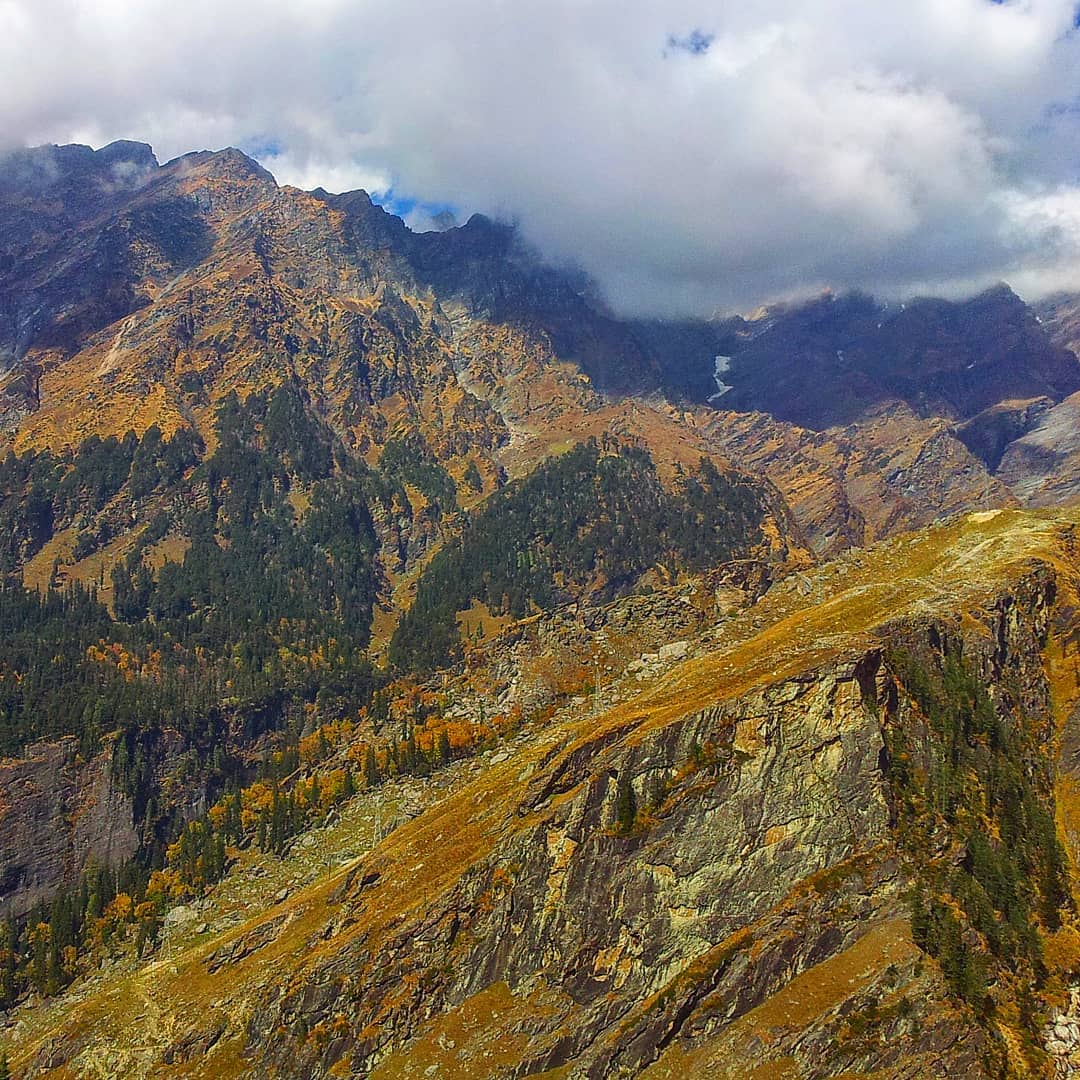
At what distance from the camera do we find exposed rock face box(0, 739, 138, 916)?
165875 millimetres

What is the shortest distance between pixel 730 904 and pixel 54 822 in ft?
525

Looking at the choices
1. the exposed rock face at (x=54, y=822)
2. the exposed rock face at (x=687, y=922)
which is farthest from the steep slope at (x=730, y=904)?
the exposed rock face at (x=54, y=822)

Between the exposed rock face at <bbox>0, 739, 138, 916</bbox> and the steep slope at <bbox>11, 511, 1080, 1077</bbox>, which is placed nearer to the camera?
the steep slope at <bbox>11, 511, 1080, 1077</bbox>

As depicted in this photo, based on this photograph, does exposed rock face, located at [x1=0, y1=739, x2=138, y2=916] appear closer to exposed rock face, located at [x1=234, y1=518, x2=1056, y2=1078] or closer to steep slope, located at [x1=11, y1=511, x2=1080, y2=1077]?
steep slope, located at [x1=11, y1=511, x2=1080, y2=1077]

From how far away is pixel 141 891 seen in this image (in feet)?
461

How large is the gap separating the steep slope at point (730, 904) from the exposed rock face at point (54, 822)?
304ft

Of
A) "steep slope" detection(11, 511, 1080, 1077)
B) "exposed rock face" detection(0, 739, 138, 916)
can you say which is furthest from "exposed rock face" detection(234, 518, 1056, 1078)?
"exposed rock face" detection(0, 739, 138, 916)

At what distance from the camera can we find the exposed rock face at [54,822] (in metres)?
166

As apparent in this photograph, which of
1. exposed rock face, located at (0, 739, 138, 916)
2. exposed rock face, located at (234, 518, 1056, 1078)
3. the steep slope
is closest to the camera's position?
exposed rock face, located at (234, 518, 1056, 1078)

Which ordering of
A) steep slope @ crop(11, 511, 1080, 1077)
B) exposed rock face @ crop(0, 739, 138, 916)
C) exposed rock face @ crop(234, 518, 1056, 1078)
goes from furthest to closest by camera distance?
1. exposed rock face @ crop(0, 739, 138, 916)
2. steep slope @ crop(11, 511, 1080, 1077)
3. exposed rock face @ crop(234, 518, 1056, 1078)

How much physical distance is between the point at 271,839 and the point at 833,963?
8992 centimetres

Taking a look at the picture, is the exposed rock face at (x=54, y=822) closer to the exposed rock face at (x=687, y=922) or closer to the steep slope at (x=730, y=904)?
the steep slope at (x=730, y=904)

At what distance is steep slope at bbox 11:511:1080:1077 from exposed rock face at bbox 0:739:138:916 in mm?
92797

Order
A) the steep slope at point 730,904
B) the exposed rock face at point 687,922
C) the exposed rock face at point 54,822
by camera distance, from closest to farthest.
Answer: the exposed rock face at point 687,922 < the steep slope at point 730,904 < the exposed rock face at point 54,822
